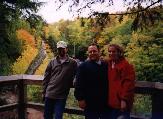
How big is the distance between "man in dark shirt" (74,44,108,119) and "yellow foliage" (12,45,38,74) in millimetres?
37210

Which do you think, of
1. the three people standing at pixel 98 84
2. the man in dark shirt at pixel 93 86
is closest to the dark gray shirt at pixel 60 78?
the three people standing at pixel 98 84

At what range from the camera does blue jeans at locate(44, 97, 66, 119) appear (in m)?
5.52

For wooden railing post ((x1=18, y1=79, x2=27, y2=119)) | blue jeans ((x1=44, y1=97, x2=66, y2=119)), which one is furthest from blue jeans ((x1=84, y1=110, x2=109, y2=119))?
wooden railing post ((x1=18, y1=79, x2=27, y2=119))

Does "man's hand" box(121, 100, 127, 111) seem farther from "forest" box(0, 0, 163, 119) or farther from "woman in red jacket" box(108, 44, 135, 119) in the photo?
"forest" box(0, 0, 163, 119)

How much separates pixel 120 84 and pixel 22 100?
2.75 m

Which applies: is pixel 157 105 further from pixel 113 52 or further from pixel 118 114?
pixel 113 52

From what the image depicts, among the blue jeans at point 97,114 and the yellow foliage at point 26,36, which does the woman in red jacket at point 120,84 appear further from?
the yellow foliage at point 26,36

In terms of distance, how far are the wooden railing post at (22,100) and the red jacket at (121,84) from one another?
254 centimetres

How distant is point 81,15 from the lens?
620 centimetres

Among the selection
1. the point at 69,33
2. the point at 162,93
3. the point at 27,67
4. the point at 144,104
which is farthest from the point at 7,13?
the point at 69,33

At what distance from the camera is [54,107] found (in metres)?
5.66

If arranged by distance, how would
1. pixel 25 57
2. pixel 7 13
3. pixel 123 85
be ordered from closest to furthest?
pixel 123 85 < pixel 7 13 < pixel 25 57

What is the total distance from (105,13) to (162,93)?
196 cm

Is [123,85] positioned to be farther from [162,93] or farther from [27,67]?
[27,67]
